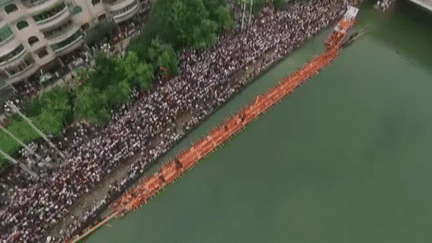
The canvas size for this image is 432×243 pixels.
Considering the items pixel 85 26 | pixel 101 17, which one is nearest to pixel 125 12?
pixel 101 17

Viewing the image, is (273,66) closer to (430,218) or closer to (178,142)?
(178,142)

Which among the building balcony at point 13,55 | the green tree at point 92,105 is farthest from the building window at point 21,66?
the green tree at point 92,105

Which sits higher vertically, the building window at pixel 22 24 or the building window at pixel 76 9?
the building window at pixel 76 9

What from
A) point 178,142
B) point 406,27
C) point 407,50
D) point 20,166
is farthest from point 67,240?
point 406,27

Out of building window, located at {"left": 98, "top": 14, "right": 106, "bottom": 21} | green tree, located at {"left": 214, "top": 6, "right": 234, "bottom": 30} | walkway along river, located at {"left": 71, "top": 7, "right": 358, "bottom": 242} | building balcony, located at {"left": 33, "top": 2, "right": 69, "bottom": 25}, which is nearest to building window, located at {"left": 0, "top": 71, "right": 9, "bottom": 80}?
building balcony, located at {"left": 33, "top": 2, "right": 69, "bottom": 25}

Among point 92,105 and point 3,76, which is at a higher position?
point 92,105

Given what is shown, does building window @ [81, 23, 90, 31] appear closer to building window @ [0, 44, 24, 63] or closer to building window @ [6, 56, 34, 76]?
building window @ [6, 56, 34, 76]

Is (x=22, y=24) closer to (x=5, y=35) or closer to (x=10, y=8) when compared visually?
(x=5, y=35)

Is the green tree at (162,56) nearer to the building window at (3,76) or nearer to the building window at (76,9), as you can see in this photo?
the building window at (76,9)
